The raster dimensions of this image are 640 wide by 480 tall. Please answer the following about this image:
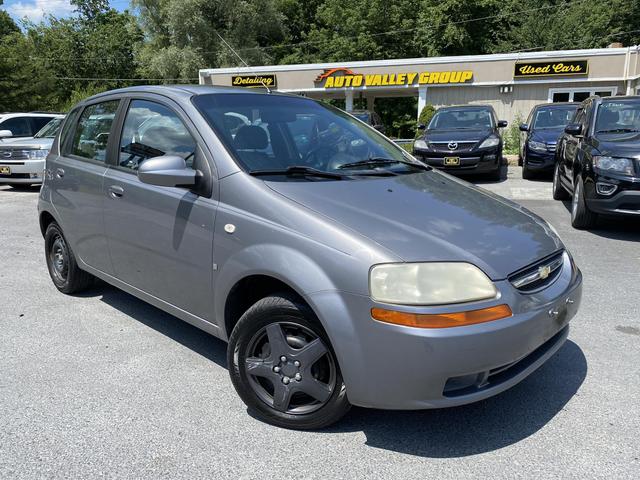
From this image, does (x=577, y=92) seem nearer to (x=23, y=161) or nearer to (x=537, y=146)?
(x=537, y=146)

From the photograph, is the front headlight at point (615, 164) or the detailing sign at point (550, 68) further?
the detailing sign at point (550, 68)

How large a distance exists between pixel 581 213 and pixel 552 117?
6464 millimetres

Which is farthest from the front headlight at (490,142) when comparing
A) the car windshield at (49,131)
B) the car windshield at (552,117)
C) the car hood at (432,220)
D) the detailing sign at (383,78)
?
the detailing sign at (383,78)

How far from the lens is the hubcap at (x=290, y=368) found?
2.58 metres

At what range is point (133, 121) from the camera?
12.2ft

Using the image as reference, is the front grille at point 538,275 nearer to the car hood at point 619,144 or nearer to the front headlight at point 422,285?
the front headlight at point 422,285

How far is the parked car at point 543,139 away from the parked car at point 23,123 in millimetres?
11631

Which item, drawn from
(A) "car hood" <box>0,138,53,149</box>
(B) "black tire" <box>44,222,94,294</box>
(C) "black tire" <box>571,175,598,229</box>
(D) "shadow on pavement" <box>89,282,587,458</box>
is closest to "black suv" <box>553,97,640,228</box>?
(C) "black tire" <box>571,175,598,229</box>

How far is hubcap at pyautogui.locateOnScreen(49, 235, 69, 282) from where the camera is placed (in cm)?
463

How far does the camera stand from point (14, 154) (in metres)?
11.6

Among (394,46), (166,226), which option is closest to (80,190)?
(166,226)

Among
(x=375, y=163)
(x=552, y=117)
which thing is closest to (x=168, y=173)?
(x=375, y=163)

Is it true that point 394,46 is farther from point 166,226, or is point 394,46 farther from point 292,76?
point 166,226

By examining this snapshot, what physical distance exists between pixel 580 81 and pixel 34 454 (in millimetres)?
25612
